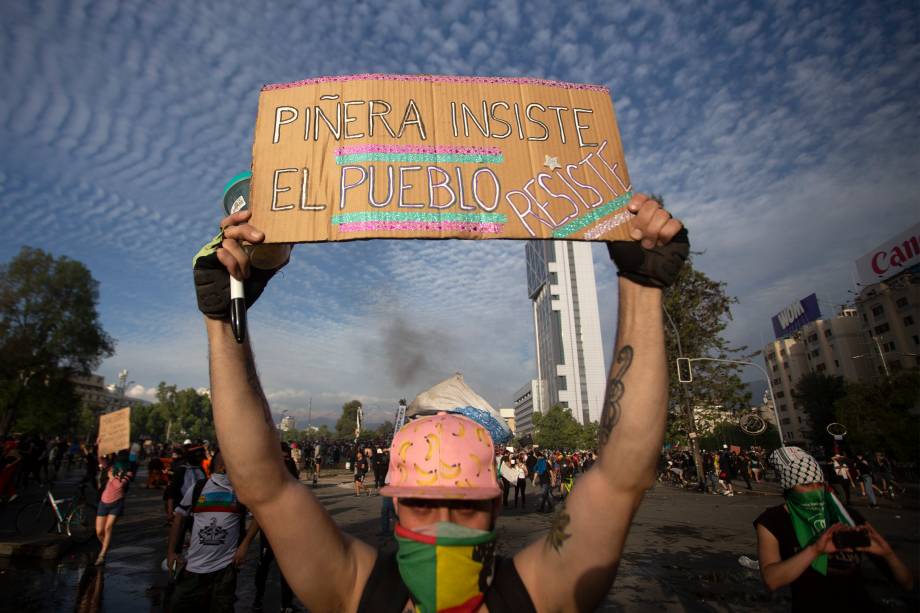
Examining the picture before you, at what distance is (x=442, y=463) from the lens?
172cm

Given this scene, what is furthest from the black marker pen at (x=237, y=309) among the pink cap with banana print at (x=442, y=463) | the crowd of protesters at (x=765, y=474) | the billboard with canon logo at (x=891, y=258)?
the billboard with canon logo at (x=891, y=258)

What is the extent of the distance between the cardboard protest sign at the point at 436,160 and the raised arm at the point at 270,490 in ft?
1.54

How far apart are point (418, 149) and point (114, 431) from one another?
1233cm

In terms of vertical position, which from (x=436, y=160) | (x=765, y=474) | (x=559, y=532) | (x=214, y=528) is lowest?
(x=765, y=474)

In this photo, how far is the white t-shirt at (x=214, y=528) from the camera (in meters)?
4.47

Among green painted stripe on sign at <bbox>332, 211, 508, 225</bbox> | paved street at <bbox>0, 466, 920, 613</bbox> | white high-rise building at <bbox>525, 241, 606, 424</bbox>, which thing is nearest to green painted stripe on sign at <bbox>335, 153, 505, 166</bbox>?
green painted stripe on sign at <bbox>332, 211, 508, 225</bbox>

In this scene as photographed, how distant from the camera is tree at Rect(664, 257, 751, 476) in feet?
83.1

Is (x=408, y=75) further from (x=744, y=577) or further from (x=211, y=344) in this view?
(x=744, y=577)

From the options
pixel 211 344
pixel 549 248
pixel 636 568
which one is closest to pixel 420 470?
pixel 211 344

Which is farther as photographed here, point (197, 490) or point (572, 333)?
point (572, 333)

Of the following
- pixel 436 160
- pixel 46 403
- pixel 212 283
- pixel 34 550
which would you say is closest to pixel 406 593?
pixel 212 283

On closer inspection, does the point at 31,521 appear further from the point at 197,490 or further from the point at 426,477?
the point at 426,477

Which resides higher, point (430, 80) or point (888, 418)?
point (430, 80)

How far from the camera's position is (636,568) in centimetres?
843
